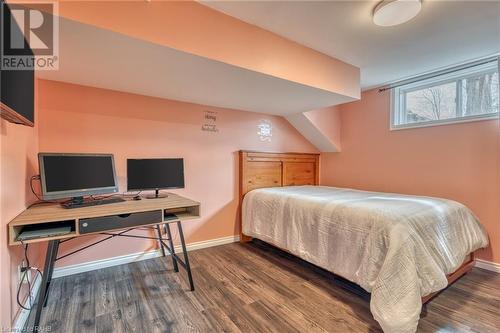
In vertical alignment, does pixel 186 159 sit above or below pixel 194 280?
above

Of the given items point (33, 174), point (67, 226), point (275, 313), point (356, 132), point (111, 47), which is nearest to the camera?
point (111, 47)

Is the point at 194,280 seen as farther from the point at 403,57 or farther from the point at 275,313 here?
the point at 403,57

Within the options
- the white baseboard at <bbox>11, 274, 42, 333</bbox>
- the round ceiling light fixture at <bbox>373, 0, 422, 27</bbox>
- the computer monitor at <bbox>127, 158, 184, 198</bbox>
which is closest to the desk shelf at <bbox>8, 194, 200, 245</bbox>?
the computer monitor at <bbox>127, 158, 184, 198</bbox>

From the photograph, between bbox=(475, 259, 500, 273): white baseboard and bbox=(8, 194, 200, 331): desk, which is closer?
bbox=(8, 194, 200, 331): desk

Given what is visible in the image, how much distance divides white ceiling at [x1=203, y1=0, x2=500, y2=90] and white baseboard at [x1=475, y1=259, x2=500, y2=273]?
216cm

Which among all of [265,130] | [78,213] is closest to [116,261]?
[78,213]

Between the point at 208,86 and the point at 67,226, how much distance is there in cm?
162

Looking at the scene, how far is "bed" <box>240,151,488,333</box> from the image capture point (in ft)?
5.01

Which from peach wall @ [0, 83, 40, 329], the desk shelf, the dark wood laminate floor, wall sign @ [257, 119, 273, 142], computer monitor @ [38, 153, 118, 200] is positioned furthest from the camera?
wall sign @ [257, 119, 273, 142]

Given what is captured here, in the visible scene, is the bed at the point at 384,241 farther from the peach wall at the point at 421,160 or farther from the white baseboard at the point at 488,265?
the peach wall at the point at 421,160

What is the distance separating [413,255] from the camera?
1.57 metres

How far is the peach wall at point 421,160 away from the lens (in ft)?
8.11

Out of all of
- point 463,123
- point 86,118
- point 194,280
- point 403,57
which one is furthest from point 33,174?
point 463,123

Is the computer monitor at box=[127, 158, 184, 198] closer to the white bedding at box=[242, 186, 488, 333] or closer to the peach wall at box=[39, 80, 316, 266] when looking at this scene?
the peach wall at box=[39, 80, 316, 266]
